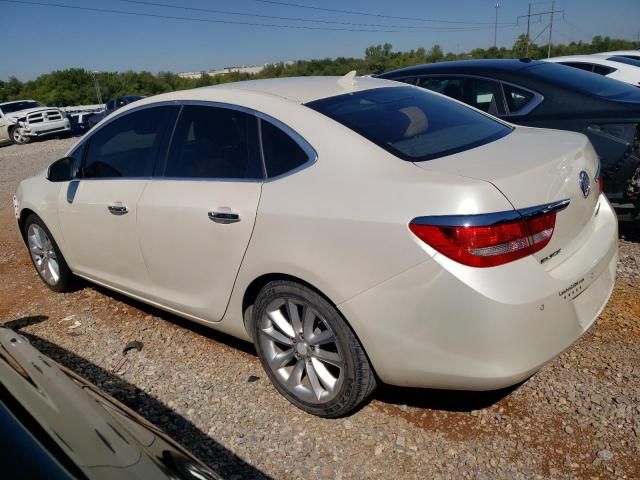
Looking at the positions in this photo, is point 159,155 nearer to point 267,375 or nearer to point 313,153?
point 313,153

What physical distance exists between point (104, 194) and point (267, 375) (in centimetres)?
165

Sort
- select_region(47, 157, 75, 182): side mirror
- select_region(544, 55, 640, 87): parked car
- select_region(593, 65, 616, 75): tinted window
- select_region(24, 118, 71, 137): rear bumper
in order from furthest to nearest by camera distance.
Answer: select_region(24, 118, 71, 137): rear bumper < select_region(593, 65, 616, 75): tinted window < select_region(544, 55, 640, 87): parked car < select_region(47, 157, 75, 182): side mirror

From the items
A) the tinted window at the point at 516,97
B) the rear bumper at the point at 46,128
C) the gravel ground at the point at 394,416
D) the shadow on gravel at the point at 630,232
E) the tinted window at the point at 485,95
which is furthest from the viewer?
the rear bumper at the point at 46,128

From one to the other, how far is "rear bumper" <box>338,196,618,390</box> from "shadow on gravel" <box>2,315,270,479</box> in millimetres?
824

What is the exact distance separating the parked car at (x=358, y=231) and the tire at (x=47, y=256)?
1.03 metres

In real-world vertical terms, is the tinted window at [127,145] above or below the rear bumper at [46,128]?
above

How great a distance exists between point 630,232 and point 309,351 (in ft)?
12.4

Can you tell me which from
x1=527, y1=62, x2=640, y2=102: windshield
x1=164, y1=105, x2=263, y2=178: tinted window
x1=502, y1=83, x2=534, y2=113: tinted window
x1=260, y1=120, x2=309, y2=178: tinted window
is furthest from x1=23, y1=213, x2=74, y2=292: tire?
x1=527, y1=62, x2=640, y2=102: windshield

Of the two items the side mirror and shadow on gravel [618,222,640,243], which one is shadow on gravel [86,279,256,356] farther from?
shadow on gravel [618,222,640,243]

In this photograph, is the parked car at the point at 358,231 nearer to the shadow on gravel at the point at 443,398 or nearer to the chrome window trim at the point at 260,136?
the chrome window trim at the point at 260,136

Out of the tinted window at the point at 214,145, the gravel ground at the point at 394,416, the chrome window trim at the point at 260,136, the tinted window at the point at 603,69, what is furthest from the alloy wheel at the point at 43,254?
the tinted window at the point at 603,69

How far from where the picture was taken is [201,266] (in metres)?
3.02

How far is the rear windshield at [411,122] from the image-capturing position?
2.60 meters

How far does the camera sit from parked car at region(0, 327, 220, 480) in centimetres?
129
